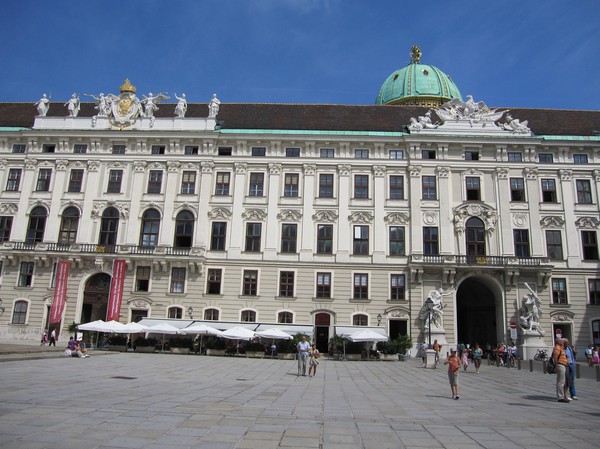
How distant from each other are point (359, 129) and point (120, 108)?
22.5m

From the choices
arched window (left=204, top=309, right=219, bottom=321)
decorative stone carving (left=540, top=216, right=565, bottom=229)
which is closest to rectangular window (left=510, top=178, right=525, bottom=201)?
decorative stone carving (left=540, top=216, right=565, bottom=229)

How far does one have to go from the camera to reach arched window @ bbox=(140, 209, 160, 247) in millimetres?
44469

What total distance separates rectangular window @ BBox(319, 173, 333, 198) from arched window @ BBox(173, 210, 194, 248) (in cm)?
1176

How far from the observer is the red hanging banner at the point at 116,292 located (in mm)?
42188

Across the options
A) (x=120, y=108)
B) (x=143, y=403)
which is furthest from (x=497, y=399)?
(x=120, y=108)

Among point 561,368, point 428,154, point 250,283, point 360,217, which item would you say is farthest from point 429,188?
point 561,368

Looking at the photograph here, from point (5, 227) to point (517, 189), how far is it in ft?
151

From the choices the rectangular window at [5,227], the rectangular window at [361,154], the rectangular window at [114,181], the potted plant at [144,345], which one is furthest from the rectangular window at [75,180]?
the rectangular window at [361,154]

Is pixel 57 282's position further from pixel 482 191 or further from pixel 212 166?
pixel 482 191

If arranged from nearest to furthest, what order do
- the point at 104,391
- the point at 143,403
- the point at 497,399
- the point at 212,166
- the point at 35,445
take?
1. the point at 35,445
2. the point at 143,403
3. the point at 104,391
4. the point at 497,399
5. the point at 212,166

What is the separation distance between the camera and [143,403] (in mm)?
12312

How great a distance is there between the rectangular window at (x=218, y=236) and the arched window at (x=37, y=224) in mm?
15235

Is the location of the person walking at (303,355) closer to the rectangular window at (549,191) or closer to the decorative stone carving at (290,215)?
the decorative stone carving at (290,215)

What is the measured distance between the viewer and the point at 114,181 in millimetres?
45844
